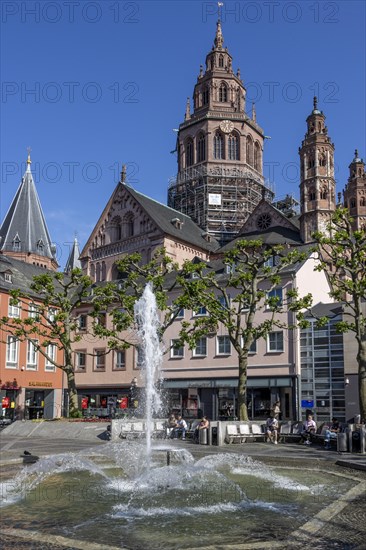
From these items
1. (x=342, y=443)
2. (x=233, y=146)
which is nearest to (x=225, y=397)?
(x=342, y=443)

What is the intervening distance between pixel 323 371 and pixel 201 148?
50698mm

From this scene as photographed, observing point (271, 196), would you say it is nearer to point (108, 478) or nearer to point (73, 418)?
point (73, 418)

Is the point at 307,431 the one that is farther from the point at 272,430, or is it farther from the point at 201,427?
the point at 201,427

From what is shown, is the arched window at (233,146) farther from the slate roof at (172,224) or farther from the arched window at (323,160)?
the arched window at (323,160)

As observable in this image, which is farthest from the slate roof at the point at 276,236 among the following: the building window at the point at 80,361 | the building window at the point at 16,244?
the building window at the point at 16,244

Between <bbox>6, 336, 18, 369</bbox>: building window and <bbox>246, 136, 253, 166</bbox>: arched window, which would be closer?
<bbox>6, 336, 18, 369</bbox>: building window

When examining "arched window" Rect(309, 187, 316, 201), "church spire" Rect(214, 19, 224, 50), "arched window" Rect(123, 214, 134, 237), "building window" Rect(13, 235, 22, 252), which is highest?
"church spire" Rect(214, 19, 224, 50)

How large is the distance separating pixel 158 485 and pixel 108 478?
1962 millimetres

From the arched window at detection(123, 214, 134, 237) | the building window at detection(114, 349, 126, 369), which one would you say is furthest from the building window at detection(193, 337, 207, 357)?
the arched window at detection(123, 214, 134, 237)

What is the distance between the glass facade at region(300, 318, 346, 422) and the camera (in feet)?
135

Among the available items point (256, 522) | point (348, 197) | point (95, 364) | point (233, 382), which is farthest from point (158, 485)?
point (348, 197)

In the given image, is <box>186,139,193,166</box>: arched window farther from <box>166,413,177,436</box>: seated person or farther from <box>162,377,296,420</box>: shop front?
<box>166,413,177,436</box>: seated person

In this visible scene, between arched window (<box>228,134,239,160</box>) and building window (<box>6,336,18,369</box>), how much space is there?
146 feet

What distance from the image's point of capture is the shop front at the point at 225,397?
141ft
